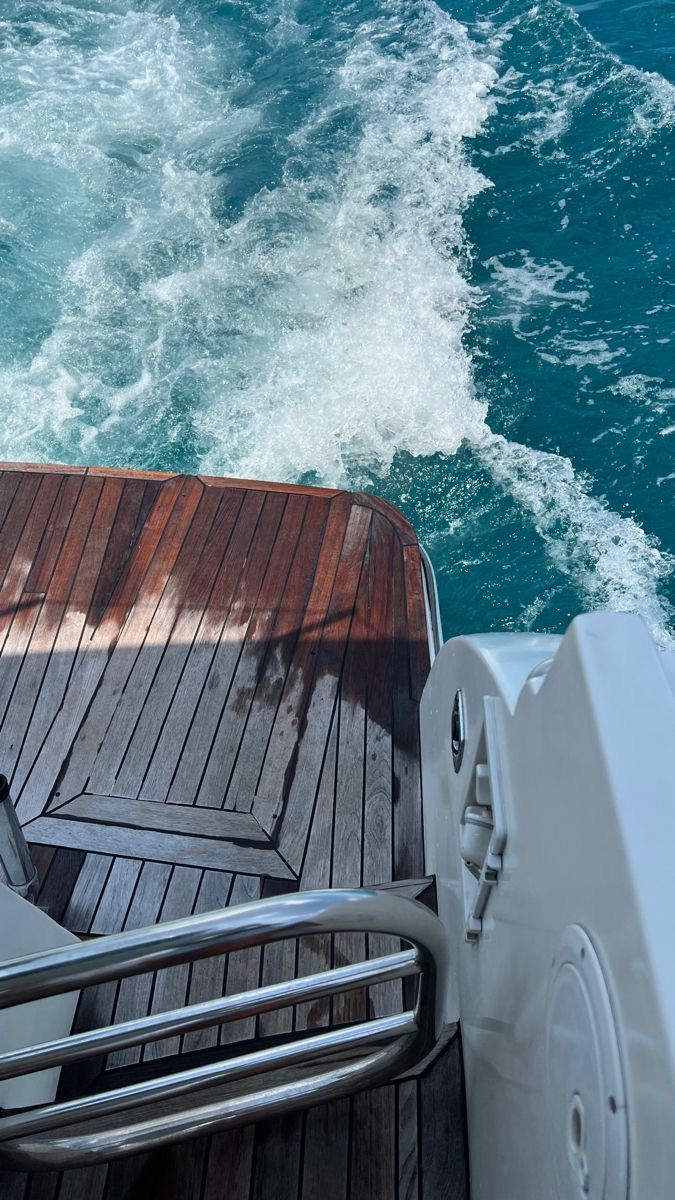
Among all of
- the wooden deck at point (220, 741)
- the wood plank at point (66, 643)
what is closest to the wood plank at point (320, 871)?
the wooden deck at point (220, 741)

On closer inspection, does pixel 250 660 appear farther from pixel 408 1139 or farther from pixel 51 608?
pixel 408 1139

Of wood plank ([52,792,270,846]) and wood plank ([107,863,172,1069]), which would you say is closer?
wood plank ([107,863,172,1069])

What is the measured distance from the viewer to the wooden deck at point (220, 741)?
4.80 ft

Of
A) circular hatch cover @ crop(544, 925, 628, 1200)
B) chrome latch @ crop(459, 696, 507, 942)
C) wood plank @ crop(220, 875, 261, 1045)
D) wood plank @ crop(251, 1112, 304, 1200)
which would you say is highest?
circular hatch cover @ crop(544, 925, 628, 1200)

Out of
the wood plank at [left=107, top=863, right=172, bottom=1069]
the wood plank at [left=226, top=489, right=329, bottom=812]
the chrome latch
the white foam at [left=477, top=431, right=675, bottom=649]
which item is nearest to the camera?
the chrome latch

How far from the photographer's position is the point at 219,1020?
3.18 ft

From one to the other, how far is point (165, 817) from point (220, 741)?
0.24 m

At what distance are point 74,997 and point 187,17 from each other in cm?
709

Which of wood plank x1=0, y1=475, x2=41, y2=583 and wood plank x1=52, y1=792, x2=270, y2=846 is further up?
wood plank x1=0, y1=475, x2=41, y2=583

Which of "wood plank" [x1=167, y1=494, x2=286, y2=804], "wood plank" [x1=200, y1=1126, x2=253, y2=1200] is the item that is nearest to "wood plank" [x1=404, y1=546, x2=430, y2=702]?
"wood plank" [x1=167, y1=494, x2=286, y2=804]

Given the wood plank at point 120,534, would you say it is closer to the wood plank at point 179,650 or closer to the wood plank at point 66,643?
the wood plank at point 66,643

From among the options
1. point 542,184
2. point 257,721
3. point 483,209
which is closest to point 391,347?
point 483,209

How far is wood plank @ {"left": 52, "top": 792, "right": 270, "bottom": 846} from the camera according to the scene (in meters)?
2.07

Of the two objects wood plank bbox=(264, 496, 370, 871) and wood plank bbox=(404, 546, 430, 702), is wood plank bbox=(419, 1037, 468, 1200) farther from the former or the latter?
wood plank bbox=(404, 546, 430, 702)
